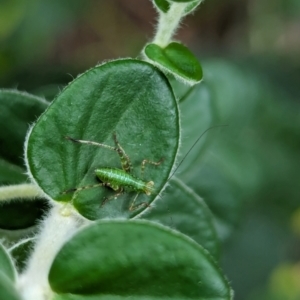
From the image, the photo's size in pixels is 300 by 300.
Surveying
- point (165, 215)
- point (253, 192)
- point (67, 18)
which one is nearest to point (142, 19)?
point (67, 18)

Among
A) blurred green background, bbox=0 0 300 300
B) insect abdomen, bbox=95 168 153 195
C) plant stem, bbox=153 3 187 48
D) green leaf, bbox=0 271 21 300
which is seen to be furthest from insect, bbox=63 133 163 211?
blurred green background, bbox=0 0 300 300

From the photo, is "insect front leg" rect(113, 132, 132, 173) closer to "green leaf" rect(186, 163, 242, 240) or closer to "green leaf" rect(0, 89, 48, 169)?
"green leaf" rect(0, 89, 48, 169)

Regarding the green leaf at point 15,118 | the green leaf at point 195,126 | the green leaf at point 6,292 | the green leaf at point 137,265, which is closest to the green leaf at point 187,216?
the green leaf at point 195,126

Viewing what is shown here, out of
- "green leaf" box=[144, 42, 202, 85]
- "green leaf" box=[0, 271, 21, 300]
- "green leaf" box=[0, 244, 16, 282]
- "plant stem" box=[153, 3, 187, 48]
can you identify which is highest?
"plant stem" box=[153, 3, 187, 48]

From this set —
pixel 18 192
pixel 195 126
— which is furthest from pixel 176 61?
pixel 195 126

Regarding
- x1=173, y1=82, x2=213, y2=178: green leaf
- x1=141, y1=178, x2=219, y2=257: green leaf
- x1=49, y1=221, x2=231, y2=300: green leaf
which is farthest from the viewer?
x1=173, y1=82, x2=213, y2=178: green leaf

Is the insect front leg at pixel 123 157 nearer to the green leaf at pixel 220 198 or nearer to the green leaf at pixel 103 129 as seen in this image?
the green leaf at pixel 103 129

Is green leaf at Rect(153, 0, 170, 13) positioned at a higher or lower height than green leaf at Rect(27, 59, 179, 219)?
higher

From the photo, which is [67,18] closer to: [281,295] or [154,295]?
[281,295]
